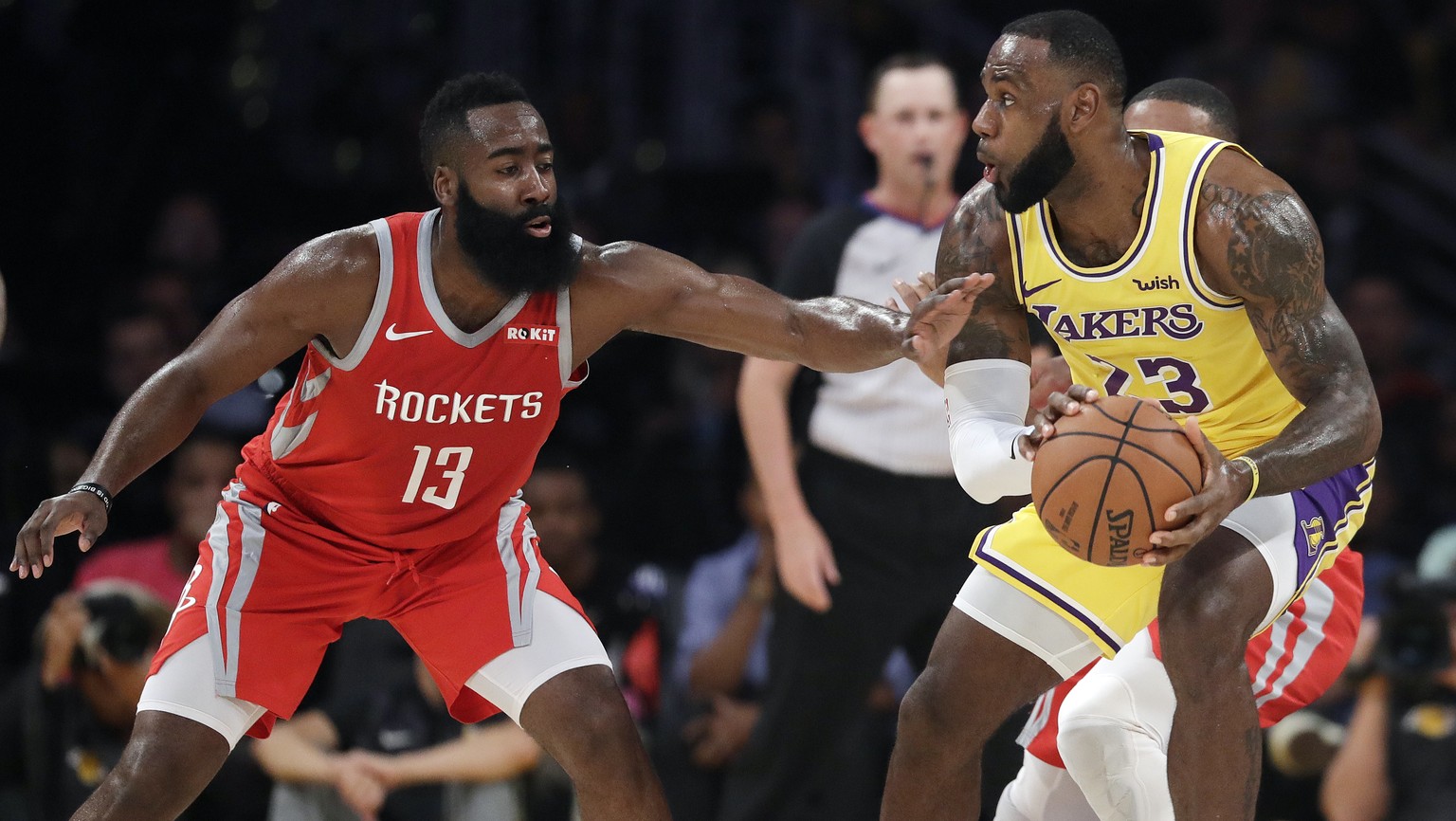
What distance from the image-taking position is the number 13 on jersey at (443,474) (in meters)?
4.21

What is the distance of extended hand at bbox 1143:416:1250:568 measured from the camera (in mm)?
3492

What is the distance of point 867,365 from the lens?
4.42m

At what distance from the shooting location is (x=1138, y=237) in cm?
396

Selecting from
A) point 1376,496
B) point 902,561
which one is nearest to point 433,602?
point 902,561

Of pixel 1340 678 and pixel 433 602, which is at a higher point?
pixel 433 602

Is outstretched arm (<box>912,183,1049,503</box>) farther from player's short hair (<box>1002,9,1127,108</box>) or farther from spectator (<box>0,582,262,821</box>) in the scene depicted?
spectator (<box>0,582,262,821</box>)

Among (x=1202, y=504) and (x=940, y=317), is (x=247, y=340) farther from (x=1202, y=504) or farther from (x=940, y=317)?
(x=1202, y=504)

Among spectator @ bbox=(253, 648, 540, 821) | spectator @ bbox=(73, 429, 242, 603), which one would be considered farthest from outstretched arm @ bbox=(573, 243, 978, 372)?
spectator @ bbox=(73, 429, 242, 603)

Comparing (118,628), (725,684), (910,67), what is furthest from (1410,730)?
(118,628)

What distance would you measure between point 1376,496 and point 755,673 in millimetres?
2424

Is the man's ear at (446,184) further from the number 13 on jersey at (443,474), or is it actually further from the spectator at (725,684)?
the spectator at (725,684)

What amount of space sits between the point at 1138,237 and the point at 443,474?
5.47 feet

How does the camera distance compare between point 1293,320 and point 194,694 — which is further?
point 194,694

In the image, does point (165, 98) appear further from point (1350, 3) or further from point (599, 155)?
point (1350, 3)
